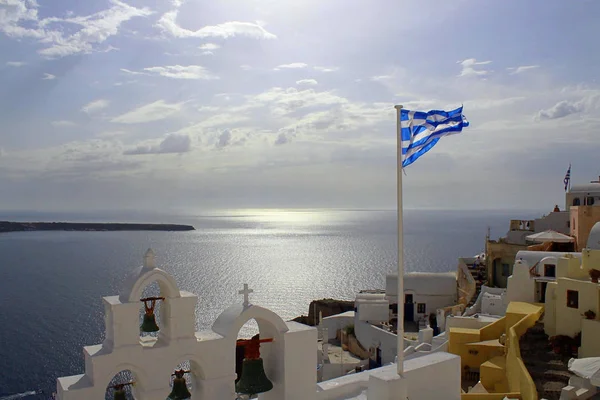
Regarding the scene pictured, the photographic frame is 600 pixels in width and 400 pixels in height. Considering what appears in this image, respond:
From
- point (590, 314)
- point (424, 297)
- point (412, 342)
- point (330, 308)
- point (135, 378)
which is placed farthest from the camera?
point (330, 308)

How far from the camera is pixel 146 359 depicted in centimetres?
834

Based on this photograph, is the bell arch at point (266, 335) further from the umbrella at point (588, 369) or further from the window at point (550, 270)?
the window at point (550, 270)

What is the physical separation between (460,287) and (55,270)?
295 feet

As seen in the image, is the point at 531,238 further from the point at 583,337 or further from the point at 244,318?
the point at 244,318

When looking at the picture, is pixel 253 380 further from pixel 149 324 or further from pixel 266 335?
pixel 149 324

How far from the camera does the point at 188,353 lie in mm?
8539

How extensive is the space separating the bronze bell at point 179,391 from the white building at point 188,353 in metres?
0.41

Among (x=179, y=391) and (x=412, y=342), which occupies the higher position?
(x=179, y=391)

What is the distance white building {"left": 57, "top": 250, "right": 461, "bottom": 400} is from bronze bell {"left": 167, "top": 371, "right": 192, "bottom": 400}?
1.35 feet

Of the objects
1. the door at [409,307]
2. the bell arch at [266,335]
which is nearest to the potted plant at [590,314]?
the bell arch at [266,335]

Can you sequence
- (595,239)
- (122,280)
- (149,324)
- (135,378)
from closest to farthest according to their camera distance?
(135,378) → (149,324) → (595,239) → (122,280)

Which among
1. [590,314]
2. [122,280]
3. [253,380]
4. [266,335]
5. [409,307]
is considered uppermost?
[266,335]

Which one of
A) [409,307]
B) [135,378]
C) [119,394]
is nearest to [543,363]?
[119,394]

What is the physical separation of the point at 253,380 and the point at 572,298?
17486 mm
